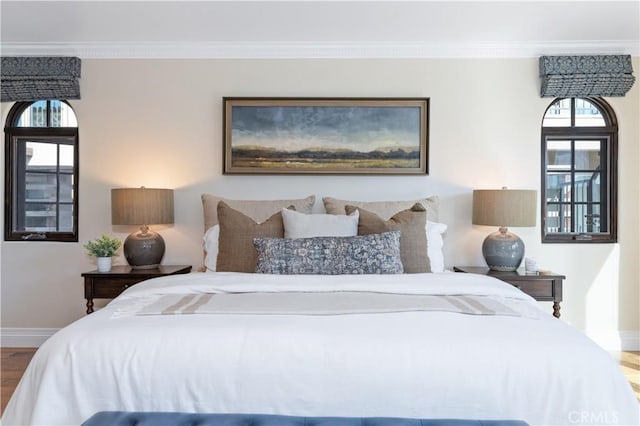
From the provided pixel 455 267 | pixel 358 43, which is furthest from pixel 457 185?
pixel 358 43

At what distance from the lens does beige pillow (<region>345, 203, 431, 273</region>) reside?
2.74 m

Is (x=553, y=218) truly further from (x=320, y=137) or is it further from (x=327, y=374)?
(x=327, y=374)

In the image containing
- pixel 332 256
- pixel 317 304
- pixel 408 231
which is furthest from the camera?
pixel 408 231

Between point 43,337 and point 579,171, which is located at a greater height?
point 579,171

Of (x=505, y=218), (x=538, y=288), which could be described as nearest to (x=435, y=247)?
(x=505, y=218)

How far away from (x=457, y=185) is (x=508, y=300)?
5.52ft

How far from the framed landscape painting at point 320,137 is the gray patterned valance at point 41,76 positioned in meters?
1.26

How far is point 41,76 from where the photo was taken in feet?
11.5

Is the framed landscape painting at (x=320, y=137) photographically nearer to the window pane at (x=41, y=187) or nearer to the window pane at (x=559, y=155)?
the window pane at (x=559, y=155)

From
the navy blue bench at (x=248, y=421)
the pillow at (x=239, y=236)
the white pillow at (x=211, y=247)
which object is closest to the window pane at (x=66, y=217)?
the white pillow at (x=211, y=247)

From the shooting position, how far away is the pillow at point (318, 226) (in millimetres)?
2842

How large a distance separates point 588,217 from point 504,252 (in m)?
1.03

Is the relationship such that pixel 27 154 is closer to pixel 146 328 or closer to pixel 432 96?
pixel 146 328

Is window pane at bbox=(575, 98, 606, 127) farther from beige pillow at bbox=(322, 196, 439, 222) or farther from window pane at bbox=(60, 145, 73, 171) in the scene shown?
window pane at bbox=(60, 145, 73, 171)
